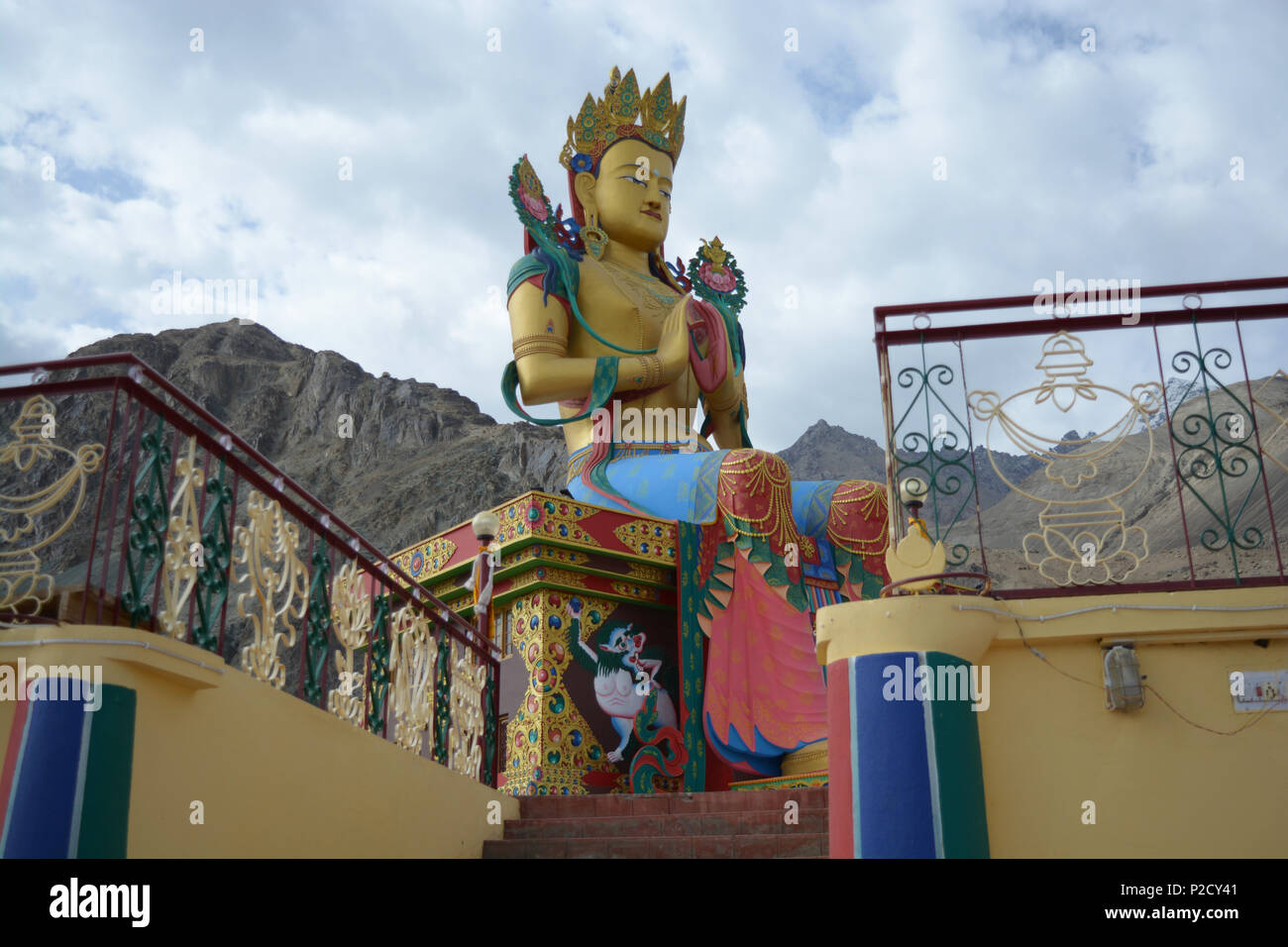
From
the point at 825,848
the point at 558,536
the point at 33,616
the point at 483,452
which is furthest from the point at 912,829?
the point at 483,452

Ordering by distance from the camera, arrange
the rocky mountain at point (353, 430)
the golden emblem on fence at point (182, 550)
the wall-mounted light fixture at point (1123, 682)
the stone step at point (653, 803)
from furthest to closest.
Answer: the rocky mountain at point (353, 430)
the stone step at point (653, 803)
the wall-mounted light fixture at point (1123, 682)
the golden emblem on fence at point (182, 550)

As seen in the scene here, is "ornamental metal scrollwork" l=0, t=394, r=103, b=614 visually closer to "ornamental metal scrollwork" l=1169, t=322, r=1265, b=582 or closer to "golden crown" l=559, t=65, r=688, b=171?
"ornamental metal scrollwork" l=1169, t=322, r=1265, b=582

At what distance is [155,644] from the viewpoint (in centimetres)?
356

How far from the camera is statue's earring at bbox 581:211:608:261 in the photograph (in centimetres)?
1138

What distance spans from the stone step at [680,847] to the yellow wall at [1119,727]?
5.87 ft

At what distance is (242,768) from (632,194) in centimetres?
839

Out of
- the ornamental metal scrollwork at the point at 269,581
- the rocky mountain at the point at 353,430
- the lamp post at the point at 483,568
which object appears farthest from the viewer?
the rocky mountain at the point at 353,430

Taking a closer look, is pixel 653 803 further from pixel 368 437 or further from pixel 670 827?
pixel 368 437

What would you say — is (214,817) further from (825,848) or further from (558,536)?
(558,536)

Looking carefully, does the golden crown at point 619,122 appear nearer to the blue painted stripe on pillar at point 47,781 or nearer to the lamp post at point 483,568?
Result: the lamp post at point 483,568

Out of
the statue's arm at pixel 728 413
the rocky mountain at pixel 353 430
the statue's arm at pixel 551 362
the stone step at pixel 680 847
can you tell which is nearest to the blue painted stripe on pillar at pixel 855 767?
the stone step at pixel 680 847

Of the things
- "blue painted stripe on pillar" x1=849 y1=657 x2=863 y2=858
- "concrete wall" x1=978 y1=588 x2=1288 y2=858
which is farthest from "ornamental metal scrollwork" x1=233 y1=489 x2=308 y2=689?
"concrete wall" x1=978 y1=588 x2=1288 y2=858

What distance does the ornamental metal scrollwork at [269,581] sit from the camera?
445 centimetres

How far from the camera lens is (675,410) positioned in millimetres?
10961
